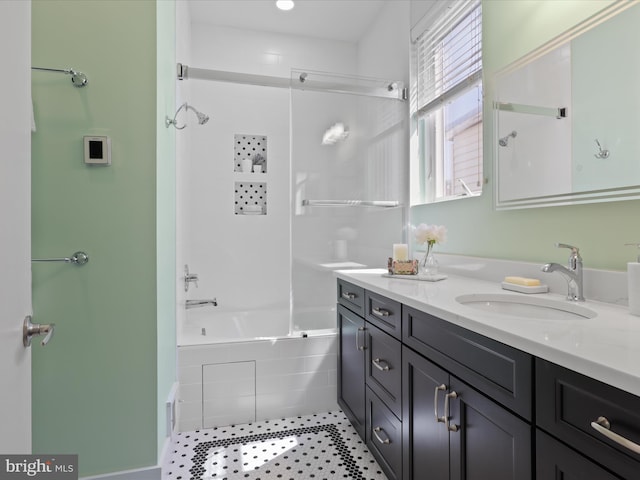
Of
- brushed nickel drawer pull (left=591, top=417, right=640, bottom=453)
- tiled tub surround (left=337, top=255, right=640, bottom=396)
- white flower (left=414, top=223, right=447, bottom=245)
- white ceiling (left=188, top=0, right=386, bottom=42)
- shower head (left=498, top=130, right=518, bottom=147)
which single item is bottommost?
brushed nickel drawer pull (left=591, top=417, right=640, bottom=453)

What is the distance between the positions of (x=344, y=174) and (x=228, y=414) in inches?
66.7

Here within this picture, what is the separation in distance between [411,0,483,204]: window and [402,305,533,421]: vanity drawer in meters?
0.95

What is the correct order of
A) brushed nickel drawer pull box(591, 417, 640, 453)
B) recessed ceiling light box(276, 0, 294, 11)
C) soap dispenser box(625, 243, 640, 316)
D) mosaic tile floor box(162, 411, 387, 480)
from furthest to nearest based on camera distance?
recessed ceiling light box(276, 0, 294, 11) < mosaic tile floor box(162, 411, 387, 480) < soap dispenser box(625, 243, 640, 316) < brushed nickel drawer pull box(591, 417, 640, 453)

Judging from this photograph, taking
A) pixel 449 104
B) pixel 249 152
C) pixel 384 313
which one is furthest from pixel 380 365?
pixel 249 152

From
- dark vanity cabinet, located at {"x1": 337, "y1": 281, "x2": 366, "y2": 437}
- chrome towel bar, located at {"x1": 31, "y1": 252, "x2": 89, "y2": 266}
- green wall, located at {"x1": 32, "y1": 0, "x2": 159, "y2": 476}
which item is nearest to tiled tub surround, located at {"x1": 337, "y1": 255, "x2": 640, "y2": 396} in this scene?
dark vanity cabinet, located at {"x1": 337, "y1": 281, "x2": 366, "y2": 437}

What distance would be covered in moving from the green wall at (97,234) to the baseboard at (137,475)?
3cm

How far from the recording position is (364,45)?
10.2 ft

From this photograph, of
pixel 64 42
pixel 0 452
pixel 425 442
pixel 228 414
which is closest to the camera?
pixel 0 452

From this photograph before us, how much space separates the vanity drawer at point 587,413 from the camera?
56cm

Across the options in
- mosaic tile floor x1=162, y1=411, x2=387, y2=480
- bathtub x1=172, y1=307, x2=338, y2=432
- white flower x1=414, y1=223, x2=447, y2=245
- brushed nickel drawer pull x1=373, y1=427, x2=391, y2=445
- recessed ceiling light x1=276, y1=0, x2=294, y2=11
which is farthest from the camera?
recessed ceiling light x1=276, y1=0, x2=294, y2=11

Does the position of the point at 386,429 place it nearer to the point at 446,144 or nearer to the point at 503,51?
the point at 446,144

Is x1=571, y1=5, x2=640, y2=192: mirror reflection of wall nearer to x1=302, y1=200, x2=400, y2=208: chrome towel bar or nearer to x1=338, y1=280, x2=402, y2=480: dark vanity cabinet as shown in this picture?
x1=338, y1=280, x2=402, y2=480: dark vanity cabinet

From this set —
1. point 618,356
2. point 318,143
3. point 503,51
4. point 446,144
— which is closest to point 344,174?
point 318,143

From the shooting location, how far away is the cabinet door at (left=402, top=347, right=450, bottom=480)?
107 cm
